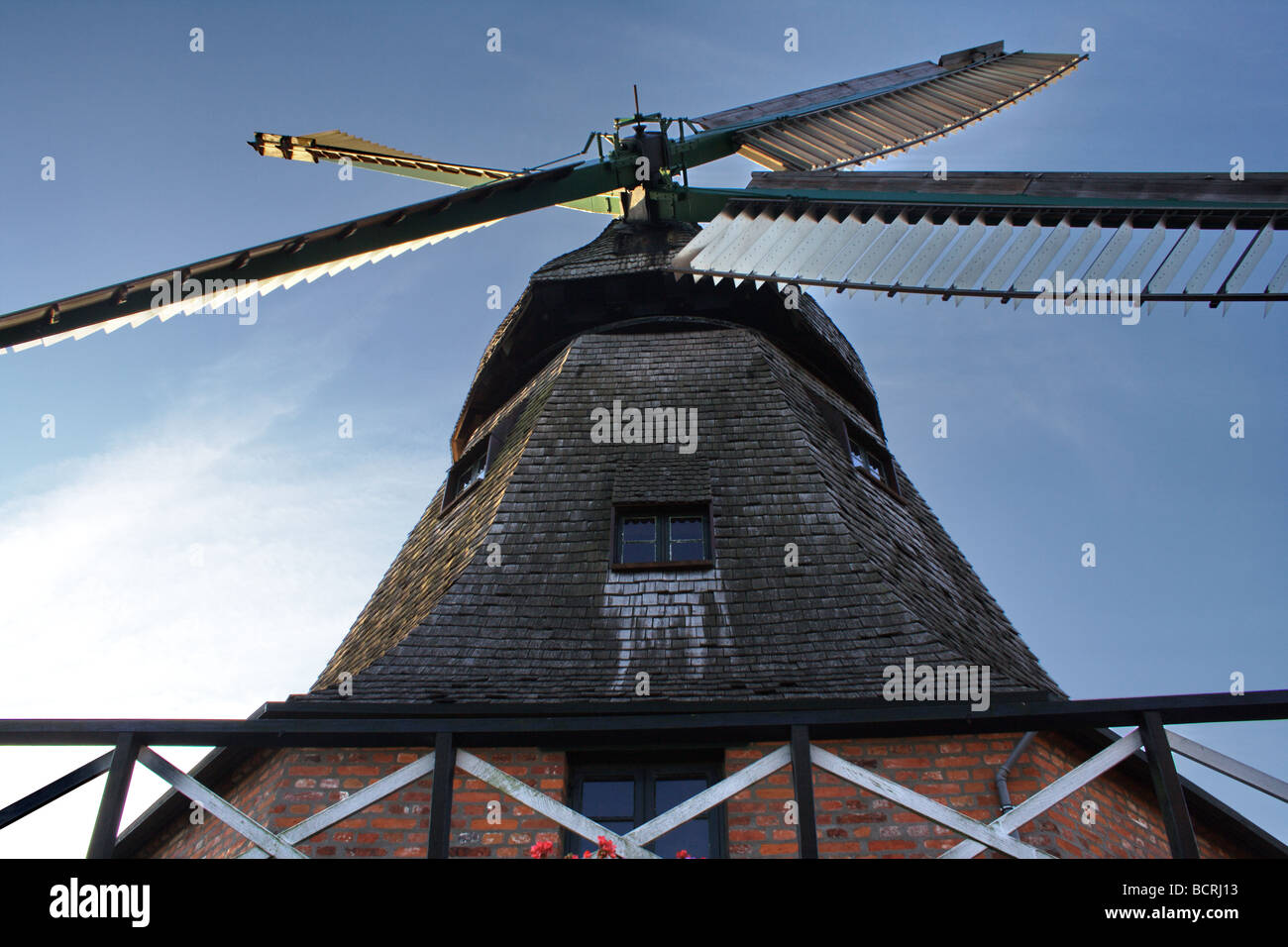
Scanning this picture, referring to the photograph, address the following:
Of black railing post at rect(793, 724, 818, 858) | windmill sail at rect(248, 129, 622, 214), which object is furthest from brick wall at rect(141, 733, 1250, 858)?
windmill sail at rect(248, 129, 622, 214)

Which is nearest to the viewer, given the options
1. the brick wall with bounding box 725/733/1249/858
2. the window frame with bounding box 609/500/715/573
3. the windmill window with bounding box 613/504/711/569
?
the brick wall with bounding box 725/733/1249/858

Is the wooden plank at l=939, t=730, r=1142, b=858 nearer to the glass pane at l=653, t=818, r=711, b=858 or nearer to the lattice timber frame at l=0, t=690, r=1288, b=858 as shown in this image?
the lattice timber frame at l=0, t=690, r=1288, b=858

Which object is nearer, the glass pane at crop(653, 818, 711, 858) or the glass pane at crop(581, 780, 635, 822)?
the glass pane at crop(653, 818, 711, 858)

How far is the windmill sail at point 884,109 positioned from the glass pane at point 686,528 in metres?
5.06

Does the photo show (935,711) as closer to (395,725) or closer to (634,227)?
(395,725)

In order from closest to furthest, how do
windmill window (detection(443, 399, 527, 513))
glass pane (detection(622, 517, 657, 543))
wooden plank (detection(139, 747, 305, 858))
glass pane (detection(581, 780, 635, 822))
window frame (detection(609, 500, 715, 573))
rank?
wooden plank (detection(139, 747, 305, 858)), glass pane (detection(581, 780, 635, 822)), window frame (detection(609, 500, 715, 573)), glass pane (detection(622, 517, 657, 543)), windmill window (detection(443, 399, 527, 513))

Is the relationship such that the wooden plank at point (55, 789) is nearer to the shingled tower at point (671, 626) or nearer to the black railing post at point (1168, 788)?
the shingled tower at point (671, 626)

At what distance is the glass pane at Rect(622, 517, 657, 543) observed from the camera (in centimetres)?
757

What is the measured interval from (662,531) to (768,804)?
95.3 inches

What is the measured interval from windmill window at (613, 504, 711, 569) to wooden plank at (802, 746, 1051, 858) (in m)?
2.75

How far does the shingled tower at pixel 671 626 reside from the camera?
18.4 ft

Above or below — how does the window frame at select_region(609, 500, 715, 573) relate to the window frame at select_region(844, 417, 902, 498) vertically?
below

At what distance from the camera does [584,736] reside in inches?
196

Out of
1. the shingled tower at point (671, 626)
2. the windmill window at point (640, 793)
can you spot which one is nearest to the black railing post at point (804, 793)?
the shingled tower at point (671, 626)
